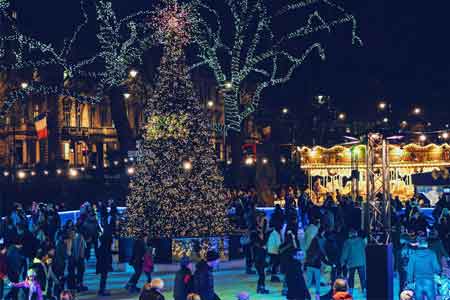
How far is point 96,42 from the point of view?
1657 inches

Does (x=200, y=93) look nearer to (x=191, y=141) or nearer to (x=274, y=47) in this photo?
(x=274, y=47)

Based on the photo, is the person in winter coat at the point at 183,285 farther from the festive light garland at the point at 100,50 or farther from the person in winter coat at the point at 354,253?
the festive light garland at the point at 100,50

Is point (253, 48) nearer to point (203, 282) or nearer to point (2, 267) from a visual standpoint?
point (2, 267)

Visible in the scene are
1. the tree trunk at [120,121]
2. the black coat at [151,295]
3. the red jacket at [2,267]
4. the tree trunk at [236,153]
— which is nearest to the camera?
the black coat at [151,295]

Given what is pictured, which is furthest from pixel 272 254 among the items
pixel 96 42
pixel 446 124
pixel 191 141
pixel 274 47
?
pixel 446 124

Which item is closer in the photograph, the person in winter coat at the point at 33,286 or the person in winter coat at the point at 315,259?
the person in winter coat at the point at 33,286

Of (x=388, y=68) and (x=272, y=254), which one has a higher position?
(x=388, y=68)

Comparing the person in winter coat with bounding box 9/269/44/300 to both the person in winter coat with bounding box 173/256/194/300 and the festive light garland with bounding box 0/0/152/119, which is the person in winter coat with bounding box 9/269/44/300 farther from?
the festive light garland with bounding box 0/0/152/119

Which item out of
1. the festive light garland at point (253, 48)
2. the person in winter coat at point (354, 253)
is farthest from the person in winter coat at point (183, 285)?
the festive light garland at point (253, 48)

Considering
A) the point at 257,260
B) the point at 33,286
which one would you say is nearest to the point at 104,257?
the point at 257,260

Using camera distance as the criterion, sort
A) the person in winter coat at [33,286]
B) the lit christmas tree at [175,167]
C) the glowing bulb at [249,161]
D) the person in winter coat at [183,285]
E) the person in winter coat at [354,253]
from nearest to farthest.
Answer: the person in winter coat at [183,285] < the person in winter coat at [33,286] < the person in winter coat at [354,253] < the lit christmas tree at [175,167] < the glowing bulb at [249,161]

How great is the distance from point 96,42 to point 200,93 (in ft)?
124

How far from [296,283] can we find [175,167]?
7934 mm

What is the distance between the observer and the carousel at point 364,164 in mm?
38562
